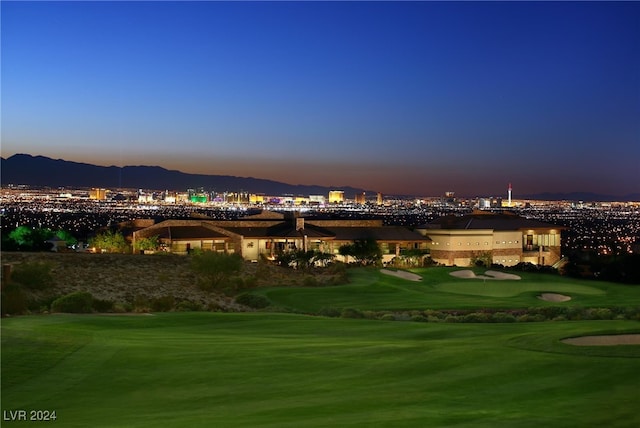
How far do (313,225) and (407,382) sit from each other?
6237 cm

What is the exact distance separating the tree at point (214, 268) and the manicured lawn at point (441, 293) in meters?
3.18

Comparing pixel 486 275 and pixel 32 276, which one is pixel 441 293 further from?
pixel 32 276

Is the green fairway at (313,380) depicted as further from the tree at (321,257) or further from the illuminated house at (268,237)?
the illuminated house at (268,237)

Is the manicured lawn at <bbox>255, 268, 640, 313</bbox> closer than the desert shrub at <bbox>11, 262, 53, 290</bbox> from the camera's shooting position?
No

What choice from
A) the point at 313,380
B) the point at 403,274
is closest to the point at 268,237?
the point at 403,274

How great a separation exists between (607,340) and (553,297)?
2379 centimetres

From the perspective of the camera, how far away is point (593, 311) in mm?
28422

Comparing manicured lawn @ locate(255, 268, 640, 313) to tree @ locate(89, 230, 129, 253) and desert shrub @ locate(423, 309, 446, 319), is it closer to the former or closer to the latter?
desert shrub @ locate(423, 309, 446, 319)

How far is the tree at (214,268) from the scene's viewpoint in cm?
4309

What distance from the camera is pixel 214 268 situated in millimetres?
43188

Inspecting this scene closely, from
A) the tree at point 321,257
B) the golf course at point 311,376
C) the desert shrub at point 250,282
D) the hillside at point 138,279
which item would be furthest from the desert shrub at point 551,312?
the tree at point 321,257

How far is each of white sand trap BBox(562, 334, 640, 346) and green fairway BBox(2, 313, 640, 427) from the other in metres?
0.36

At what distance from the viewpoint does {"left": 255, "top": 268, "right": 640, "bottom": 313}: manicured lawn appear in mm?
34469

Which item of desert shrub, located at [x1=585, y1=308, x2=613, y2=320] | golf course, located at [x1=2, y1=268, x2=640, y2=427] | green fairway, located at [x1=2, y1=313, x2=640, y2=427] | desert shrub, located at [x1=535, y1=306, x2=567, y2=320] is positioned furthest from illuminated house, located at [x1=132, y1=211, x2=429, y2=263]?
green fairway, located at [x1=2, y1=313, x2=640, y2=427]
